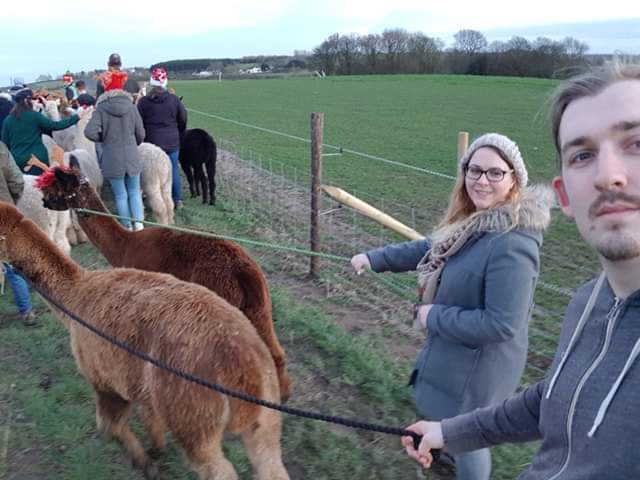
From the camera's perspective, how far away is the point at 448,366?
2254mm

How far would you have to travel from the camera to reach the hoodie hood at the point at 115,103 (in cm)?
622

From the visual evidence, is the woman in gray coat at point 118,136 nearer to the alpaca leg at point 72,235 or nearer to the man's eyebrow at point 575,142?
the alpaca leg at point 72,235

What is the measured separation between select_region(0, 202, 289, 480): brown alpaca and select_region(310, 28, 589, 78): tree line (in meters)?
52.5

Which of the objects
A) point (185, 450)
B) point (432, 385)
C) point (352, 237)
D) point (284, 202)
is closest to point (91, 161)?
point (284, 202)

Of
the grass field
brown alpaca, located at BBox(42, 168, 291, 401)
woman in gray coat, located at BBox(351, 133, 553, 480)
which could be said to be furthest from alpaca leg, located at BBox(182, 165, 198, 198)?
woman in gray coat, located at BBox(351, 133, 553, 480)

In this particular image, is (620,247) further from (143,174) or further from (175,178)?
(175,178)

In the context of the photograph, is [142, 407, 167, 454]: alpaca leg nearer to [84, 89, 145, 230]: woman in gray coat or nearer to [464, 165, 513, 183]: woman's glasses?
[464, 165, 513, 183]: woman's glasses

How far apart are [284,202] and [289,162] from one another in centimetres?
490

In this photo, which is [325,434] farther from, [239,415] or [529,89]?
[529,89]

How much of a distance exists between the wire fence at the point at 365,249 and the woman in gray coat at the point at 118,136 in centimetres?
171

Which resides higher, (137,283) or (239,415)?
(137,283)

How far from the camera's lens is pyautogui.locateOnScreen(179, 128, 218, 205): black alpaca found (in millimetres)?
8836

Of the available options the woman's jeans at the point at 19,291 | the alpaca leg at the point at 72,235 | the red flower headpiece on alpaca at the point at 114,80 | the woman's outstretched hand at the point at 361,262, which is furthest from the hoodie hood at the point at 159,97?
the woman's outstretched hand at the point at 361,262

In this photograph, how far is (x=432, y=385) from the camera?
7.60 ft
